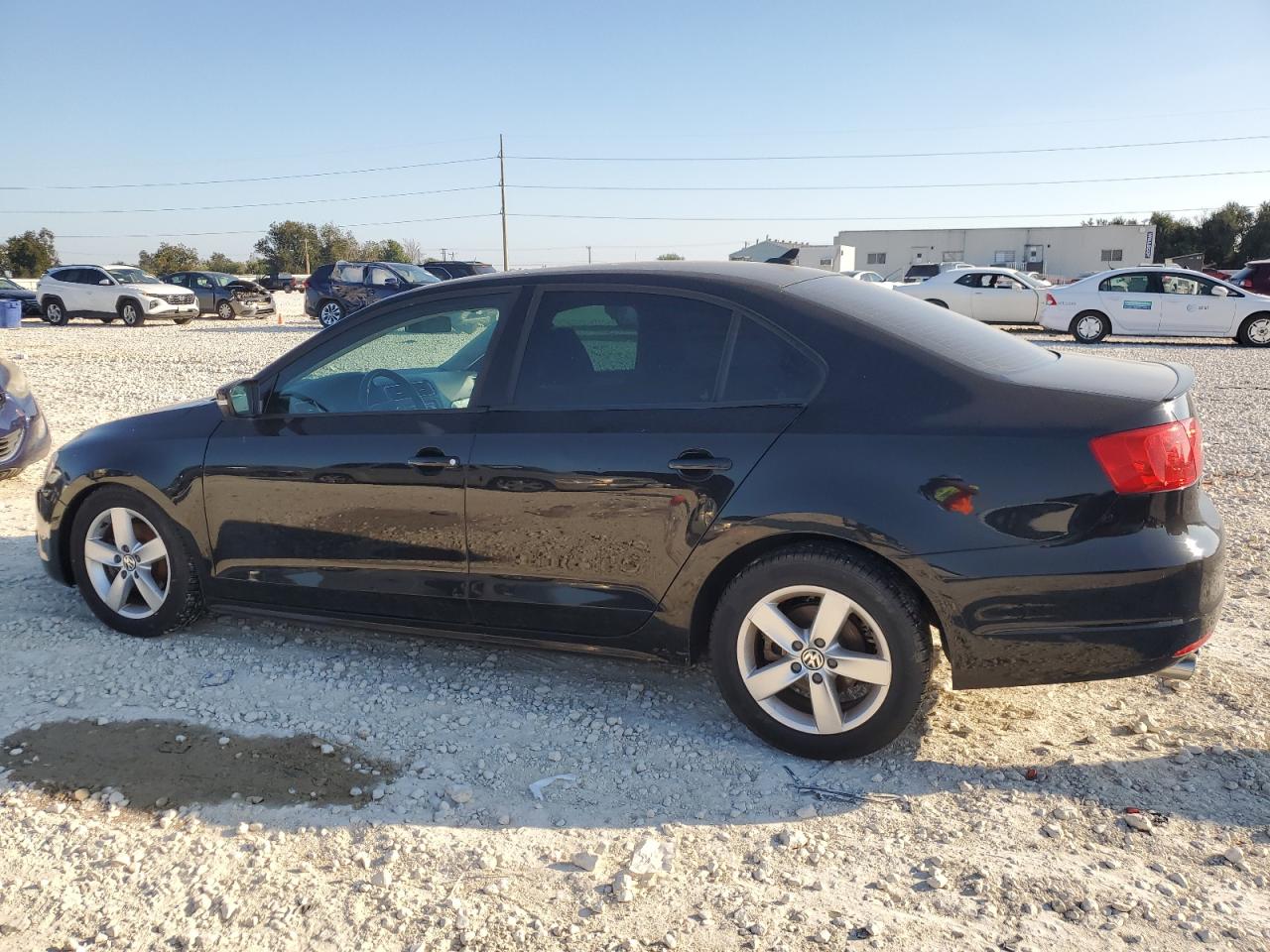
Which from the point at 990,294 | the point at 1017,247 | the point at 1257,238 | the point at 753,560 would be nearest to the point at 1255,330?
the point at 990,294

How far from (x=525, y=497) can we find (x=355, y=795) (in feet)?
3.75

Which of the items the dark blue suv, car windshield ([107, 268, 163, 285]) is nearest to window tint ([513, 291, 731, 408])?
the dark blue suv

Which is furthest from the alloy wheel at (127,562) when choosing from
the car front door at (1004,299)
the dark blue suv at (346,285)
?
the car front door at (1004,299)

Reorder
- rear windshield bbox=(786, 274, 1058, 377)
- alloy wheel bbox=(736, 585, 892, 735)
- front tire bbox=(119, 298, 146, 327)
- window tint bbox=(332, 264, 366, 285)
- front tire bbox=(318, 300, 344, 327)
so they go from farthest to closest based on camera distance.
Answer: front tire bbox=(119, 298, 146, 327)
front tire bbox=(318, 300, 344, 327)
window tint bbox=(332, 264, 366, 285)
rear windshield bbox=(786, 274, 1058, 377)
alloy wheel bbox=(736, 585, 892, 735)

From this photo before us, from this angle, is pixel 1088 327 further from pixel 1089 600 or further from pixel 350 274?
pixel 1089 600

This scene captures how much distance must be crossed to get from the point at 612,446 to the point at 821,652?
99 cm

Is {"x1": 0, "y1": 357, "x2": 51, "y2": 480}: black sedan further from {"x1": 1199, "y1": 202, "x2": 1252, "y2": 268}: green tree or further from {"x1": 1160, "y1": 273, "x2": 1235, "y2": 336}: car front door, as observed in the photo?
{"x1": 1199, "y1": 202, "x2": 1252, "y2": 268}: green tree

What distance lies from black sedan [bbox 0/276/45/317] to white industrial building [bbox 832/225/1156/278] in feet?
129

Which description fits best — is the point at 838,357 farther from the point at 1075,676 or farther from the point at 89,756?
the point at 89,756

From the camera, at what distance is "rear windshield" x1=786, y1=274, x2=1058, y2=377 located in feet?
10.6

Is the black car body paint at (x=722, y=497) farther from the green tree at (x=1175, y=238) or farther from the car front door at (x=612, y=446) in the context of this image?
the green tree at (x=1175, y=238)

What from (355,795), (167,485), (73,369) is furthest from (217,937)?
(73,369)

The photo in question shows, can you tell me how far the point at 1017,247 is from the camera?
55938 millimetres

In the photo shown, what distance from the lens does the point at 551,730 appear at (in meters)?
→ 3.55
